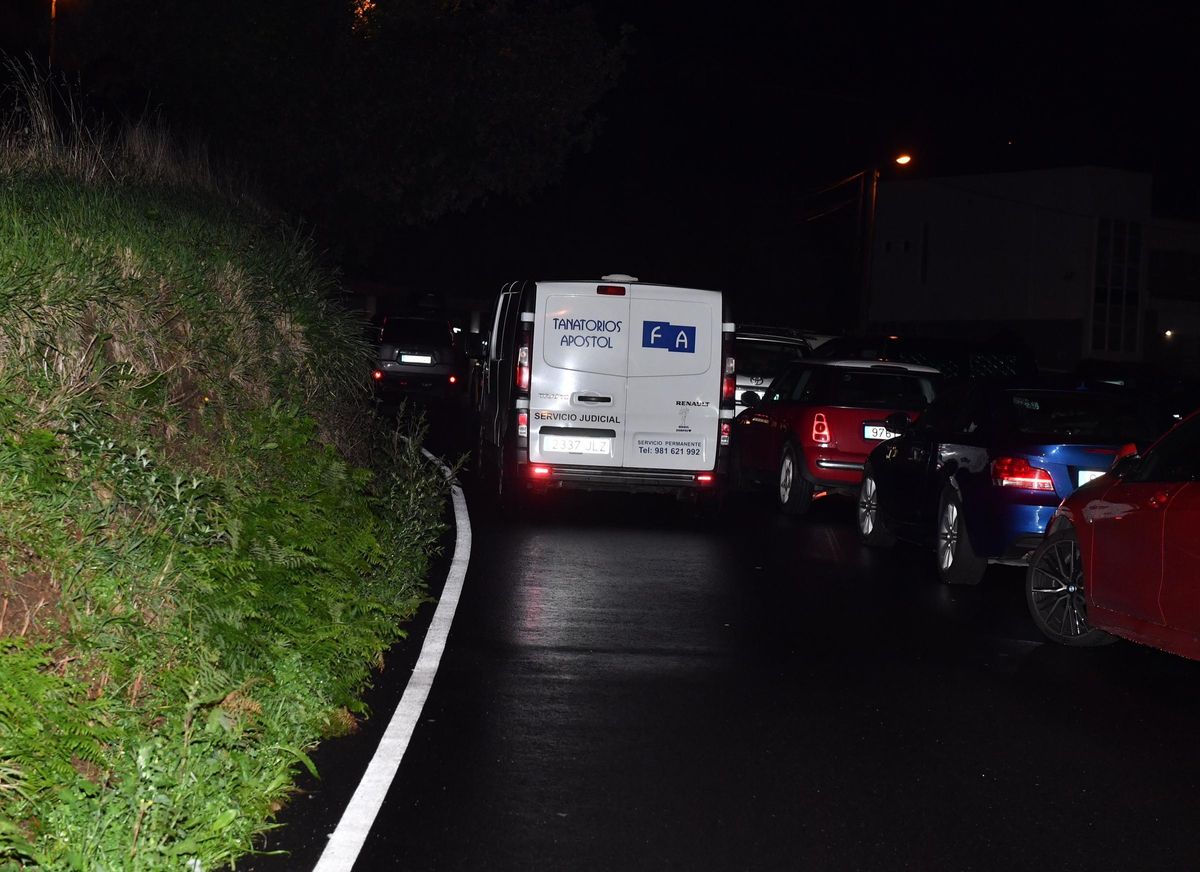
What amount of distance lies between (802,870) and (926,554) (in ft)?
29.8

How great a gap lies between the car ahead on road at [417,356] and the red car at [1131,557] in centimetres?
2323

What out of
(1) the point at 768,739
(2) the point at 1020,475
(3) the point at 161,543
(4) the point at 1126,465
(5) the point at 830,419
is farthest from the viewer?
(5) the point at 830,419

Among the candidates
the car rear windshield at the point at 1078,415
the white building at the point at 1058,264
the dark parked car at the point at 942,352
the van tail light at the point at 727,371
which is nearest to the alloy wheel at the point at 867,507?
the van tail light at the point at 727,371

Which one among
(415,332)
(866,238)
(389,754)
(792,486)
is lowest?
(389,754)

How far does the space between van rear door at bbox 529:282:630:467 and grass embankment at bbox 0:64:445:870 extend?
6.99ft

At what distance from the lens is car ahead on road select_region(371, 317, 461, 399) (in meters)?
32.3

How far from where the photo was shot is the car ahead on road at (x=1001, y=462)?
35.9 ft

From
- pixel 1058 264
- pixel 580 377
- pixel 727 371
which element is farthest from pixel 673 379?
pixel 1058 264

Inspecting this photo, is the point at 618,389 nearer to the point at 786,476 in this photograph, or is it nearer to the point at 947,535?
the point at 786,476

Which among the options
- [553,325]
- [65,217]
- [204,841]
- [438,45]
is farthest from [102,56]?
[204,841]

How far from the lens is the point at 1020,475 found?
1103 centimetres

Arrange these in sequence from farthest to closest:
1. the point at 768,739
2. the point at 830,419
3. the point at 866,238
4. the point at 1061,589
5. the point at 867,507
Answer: the point at 866,238, the point at 830,419, the point at 867,507, the point at 1061,589, the point at 768,739

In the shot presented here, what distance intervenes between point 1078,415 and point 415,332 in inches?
875

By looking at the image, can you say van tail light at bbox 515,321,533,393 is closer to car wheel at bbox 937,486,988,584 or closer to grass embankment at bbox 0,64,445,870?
grass embankment at bbox 0,64,445,870
